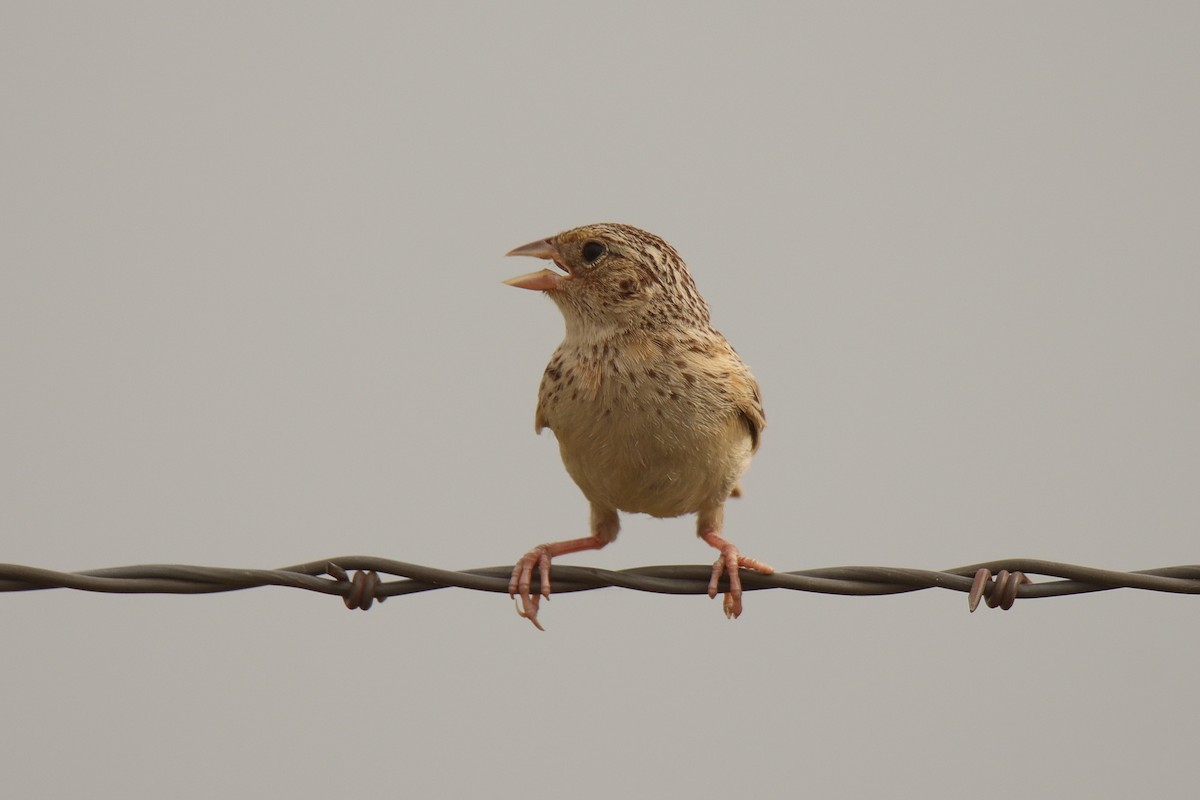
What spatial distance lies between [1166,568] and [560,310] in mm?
2597

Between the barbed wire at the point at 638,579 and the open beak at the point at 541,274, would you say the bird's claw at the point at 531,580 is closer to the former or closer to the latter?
the barbed wire at the point at 638,579

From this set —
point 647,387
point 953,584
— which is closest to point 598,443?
point 647,387

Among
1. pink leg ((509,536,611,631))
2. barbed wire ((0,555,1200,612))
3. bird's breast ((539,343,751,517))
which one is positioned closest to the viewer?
barbed wire ((0,555,1200,612))

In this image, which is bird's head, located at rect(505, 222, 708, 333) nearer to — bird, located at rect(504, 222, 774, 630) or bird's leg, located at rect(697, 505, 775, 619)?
bird, located at rect(504, 222, 774, 630)

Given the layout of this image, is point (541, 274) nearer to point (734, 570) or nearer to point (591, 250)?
point (591, 250)

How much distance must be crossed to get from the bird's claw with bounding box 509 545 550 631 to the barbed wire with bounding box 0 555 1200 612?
0.29m

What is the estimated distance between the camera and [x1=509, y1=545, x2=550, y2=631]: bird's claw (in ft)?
15.3

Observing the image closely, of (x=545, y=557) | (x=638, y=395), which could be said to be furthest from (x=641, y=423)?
(x=545, y=557)

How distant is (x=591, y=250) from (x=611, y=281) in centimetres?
18

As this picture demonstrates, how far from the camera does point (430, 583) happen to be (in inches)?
161

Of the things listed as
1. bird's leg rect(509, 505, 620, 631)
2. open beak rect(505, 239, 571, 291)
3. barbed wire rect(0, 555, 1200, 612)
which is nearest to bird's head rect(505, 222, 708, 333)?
open beak rect(505, 239, 571, 291)

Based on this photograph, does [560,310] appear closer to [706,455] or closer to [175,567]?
[706,455]

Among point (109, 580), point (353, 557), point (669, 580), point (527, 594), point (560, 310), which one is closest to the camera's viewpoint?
point (109, 580)

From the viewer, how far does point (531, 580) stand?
16.0ft
